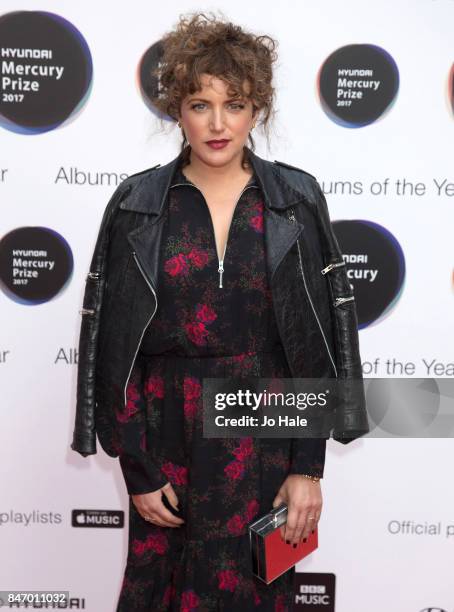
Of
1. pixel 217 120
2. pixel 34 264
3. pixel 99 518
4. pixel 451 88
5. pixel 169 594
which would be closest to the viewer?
pixel 217 120

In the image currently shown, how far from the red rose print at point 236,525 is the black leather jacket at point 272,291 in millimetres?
283

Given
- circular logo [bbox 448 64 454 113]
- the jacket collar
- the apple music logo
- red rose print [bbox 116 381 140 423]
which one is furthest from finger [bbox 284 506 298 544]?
circular logo [bbox 448 64 454 113]

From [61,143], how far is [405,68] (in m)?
1.07

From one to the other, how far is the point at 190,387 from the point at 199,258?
27 centimetres

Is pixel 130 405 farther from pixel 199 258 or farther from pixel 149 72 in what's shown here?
pixel 149 72

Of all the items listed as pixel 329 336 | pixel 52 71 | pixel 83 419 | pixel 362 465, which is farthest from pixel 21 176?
pixel 362 465

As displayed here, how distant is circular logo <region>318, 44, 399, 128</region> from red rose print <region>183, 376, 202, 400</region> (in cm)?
105

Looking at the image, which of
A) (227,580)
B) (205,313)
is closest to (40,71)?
(205,313)

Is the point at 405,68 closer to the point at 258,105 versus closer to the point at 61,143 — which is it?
the point at 258,105

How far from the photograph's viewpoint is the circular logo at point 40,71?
195 cm

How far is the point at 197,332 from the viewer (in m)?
1.33

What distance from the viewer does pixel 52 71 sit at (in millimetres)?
1976

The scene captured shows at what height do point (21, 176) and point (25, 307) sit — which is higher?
point (21, 176)

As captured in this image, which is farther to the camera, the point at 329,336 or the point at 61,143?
the point at 61,143
